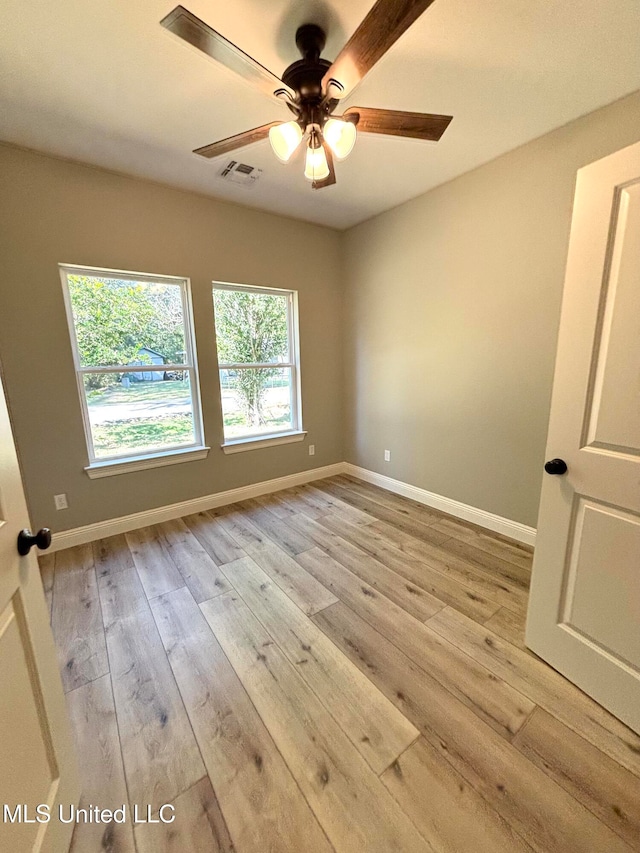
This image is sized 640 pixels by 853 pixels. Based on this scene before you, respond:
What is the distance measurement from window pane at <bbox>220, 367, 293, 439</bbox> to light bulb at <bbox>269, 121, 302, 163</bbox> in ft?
6.57

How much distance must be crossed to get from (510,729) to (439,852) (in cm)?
50

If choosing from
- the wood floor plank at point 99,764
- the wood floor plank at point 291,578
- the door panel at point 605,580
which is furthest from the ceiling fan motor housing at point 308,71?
the wood floor plank at point 99,764

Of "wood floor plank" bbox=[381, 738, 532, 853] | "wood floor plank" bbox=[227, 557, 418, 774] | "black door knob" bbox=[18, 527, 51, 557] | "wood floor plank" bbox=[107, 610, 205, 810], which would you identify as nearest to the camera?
"black door knob" bbox=[18, 527, 51, 557]

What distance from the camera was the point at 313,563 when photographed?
232 centimetres

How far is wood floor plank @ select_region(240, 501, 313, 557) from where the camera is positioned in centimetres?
254

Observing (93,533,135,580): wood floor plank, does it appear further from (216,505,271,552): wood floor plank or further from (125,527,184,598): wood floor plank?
(216,505,271,552): wood floor plank

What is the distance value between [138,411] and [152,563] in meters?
1.24

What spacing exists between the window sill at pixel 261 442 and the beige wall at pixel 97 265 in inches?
3.5

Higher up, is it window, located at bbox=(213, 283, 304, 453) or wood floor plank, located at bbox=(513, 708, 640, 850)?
window, located at bbox=(213, 283, 304, 453)

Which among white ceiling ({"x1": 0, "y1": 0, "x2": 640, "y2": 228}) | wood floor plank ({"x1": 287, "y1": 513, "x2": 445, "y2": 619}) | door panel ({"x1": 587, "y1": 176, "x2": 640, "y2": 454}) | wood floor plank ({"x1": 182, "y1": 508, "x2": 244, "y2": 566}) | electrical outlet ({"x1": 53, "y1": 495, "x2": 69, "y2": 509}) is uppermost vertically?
white ceiling ({"x1": 0, "y1": 0, "x2": 640, "y2": 228})

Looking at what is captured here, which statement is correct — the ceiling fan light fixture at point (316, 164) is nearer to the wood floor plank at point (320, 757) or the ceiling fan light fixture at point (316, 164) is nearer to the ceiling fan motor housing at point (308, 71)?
the ceiling fan motor housing at point (308, 71)

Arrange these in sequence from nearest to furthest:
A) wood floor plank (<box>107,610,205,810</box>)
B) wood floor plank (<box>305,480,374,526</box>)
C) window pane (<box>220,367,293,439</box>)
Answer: wood floor plank (<box>107,610,205,810</box>), wood floor plank (<box>305,480,374,526</box>), window pane (<box>220,367,293,439</box>)

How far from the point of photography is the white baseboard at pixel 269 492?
257 cm

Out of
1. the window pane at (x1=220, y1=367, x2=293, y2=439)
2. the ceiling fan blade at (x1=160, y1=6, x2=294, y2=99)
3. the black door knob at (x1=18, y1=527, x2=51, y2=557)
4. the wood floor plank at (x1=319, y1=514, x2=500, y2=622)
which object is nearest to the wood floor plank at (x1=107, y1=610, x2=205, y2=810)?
the black door knob at (x1=18, y1=527, x2=51, y2=557)
